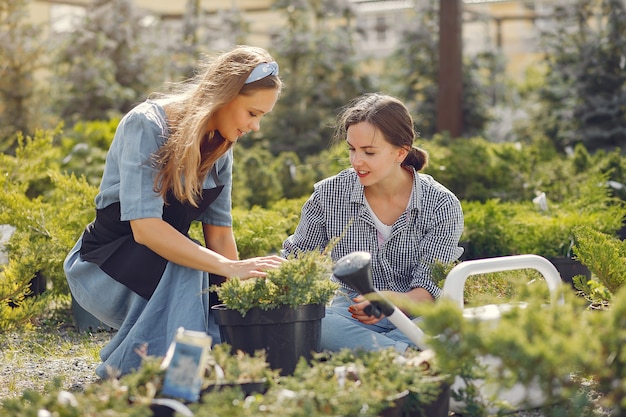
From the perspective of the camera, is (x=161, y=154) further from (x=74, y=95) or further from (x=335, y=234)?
(x=74, y=95)

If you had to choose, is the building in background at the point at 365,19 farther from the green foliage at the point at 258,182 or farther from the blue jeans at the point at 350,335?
the blue jeans at the point at 350,335

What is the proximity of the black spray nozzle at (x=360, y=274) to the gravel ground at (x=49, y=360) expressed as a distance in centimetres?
74

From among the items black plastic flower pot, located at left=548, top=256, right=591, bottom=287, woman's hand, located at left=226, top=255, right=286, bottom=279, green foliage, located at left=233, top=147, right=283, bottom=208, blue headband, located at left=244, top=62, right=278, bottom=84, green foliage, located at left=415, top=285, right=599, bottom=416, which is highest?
blue headband, located at left=244, top=62, right=278, bottom=84

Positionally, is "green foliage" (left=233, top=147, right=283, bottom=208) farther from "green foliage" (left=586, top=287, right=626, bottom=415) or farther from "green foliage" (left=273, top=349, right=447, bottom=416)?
"green foliage" (left=586, top=287, right=626, bottom=415)

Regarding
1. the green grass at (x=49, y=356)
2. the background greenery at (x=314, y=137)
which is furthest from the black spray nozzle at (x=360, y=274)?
the green grass at (x=49, y=356)

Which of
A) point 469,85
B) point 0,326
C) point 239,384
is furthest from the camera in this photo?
point 469,85

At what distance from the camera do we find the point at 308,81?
952cm

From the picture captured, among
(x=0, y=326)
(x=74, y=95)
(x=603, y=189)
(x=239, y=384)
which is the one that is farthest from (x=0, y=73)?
(x=239, y=384)

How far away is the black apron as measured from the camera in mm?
3209

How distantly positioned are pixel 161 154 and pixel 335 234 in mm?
854

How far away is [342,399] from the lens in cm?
208

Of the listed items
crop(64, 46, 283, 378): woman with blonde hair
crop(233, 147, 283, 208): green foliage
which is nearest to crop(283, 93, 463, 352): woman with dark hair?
crop(64, 46, 283, 378): woman with blonde hair

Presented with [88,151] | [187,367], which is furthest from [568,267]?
[88,151]

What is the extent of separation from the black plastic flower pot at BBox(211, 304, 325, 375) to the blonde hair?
22.1 inches
